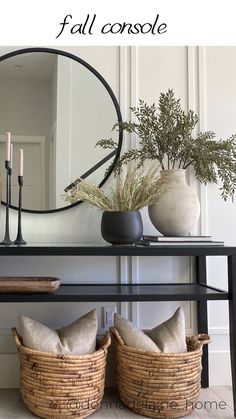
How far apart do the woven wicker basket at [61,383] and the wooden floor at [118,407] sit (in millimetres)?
81

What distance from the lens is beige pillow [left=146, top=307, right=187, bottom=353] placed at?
1.60 m

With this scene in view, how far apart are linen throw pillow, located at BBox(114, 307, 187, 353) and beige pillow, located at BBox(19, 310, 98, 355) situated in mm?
133

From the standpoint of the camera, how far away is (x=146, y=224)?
6.38 feet

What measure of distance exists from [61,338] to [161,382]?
0.45 metres

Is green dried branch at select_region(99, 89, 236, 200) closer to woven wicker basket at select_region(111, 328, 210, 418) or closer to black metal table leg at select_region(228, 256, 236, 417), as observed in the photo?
black metal table leg at select_region(228, 256, 236, 417)

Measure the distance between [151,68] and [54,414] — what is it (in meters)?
1.69

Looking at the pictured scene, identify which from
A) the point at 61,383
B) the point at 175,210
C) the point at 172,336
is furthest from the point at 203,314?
the point at 61,383

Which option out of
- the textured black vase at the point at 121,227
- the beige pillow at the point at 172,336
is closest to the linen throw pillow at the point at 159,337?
the beige pillow at the point at 172,336

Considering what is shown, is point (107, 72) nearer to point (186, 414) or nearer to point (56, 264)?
point (56, 264)

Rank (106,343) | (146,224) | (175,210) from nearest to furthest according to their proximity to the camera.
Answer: (106,343), (175,210), (146,224)

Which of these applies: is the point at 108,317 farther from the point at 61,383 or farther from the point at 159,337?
the point at 61,383

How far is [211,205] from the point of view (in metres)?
1.98

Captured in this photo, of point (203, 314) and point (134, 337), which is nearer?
point (134, 337)
